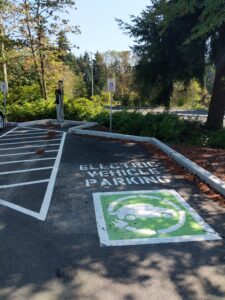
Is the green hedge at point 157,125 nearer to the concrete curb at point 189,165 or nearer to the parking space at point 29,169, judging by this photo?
the concrete curb at point 189,165

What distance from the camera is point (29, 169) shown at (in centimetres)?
798

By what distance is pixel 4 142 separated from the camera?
12.1 meters

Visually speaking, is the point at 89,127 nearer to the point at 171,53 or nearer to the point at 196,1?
the point at 171,53

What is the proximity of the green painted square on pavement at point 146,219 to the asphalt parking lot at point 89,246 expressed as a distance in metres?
0.04

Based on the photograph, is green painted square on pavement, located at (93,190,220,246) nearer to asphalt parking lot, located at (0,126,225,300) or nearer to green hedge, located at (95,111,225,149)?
asphalt parking lot, located at (0,126,225,300)

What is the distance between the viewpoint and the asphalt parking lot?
323 centimetres

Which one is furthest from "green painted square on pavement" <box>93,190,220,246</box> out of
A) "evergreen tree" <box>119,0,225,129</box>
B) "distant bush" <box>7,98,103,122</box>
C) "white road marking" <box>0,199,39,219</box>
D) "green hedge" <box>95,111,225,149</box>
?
"distant bush" <box>7,98,103,122</box>

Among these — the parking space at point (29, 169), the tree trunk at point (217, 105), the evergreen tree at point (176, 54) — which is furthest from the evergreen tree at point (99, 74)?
the parking space at point (29, 169)

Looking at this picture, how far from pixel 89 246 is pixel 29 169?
4.36 meters

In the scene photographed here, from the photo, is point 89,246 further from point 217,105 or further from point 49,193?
point 217,105

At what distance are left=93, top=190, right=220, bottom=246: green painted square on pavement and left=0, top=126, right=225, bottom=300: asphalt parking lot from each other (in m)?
0.04

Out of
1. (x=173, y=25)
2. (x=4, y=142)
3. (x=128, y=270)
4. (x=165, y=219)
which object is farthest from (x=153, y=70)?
(x=128, y=270)

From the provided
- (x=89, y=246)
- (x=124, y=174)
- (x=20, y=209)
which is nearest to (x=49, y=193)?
(x=20, y=209)

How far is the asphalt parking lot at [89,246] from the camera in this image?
3230 mm
